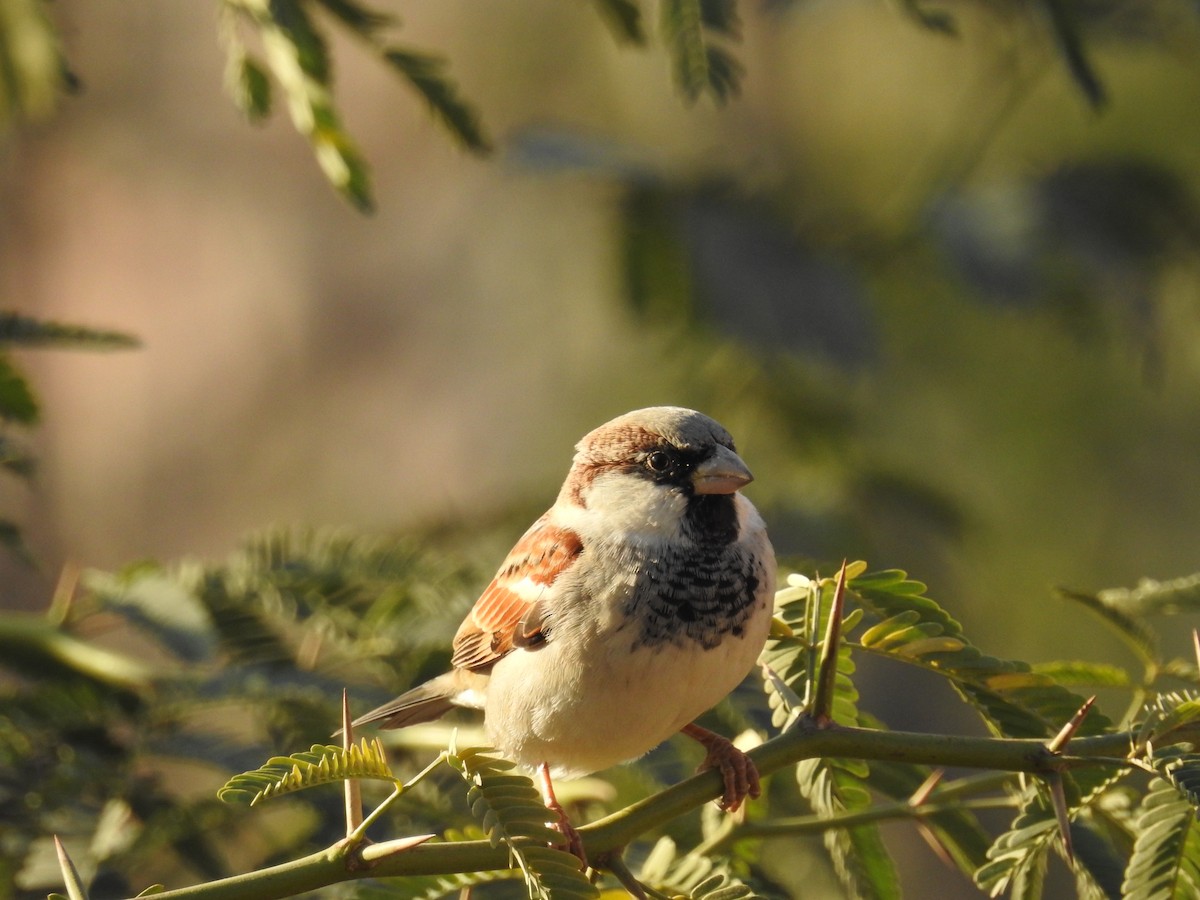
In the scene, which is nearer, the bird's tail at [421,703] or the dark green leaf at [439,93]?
the dark green leaf at [439,93]

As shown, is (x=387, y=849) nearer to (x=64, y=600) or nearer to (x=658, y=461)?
(x=658, y=461)

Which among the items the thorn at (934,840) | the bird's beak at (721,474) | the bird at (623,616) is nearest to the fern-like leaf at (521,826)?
the bird at (623,616)

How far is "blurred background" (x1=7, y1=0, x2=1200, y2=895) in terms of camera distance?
3025 mm

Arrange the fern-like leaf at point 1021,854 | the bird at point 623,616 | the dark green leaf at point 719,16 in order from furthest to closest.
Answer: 1. the bird at point 623,616
2. the dark green leaf at point 719,16
3. the fern-like leaf at point 1021,854

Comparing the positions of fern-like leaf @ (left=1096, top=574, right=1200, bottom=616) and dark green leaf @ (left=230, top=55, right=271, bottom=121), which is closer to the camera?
fern-like leaf @ (left=1096, top=574, right=1200, bottom=616)

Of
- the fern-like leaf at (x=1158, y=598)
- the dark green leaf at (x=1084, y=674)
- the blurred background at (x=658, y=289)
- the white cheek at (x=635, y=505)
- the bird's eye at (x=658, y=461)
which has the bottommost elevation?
the blurred background at (x=658, y=289)

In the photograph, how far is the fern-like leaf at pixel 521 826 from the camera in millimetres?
1181

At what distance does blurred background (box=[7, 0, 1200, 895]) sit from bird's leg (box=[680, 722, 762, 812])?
0.48 meters

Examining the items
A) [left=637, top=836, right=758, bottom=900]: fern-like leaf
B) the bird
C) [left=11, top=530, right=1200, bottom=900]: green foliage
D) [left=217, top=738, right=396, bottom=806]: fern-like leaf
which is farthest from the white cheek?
[left=217, top=738, right=396, bottom=806]: fern-like leaf

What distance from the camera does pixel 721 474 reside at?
77.0 inches

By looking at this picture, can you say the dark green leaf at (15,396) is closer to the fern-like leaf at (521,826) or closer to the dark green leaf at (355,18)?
the dark green leaf at (355,18)

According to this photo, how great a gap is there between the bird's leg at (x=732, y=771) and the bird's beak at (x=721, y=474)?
37cm

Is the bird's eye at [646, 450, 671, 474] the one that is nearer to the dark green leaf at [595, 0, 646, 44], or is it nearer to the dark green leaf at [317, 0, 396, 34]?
the dark green leaf at [595, 0, 646, 44]

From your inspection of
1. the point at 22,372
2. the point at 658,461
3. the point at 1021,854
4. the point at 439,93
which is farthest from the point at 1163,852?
the point at 22,372
